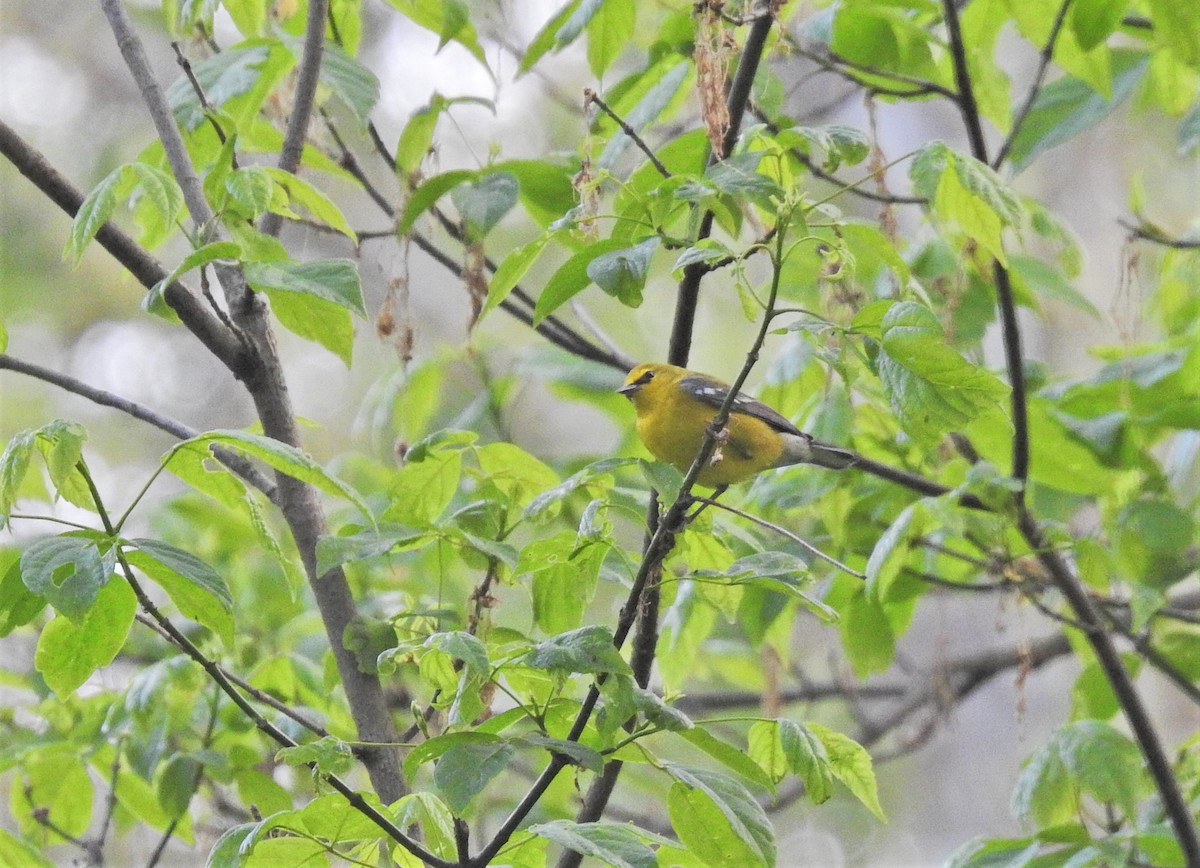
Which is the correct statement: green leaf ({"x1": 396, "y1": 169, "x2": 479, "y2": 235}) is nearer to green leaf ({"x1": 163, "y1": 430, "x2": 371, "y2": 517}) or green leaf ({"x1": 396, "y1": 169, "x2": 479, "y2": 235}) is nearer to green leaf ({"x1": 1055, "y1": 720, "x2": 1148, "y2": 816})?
green leaf ({"x1": 163, "y1": 430, "x2": 371, "y2": 517})

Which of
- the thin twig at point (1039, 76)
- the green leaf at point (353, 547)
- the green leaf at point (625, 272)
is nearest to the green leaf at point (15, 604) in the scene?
the green leaf at point (353, 547)

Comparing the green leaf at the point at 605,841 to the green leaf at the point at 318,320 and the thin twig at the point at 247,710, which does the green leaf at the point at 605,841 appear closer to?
the thin twig at the point at 247,710

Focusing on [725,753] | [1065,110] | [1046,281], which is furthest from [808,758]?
[1065,110]

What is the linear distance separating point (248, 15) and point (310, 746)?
1.72 metres

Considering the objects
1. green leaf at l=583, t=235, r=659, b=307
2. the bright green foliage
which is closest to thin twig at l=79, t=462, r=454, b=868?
the bright green foliage

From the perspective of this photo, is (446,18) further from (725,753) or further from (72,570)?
(725,753)

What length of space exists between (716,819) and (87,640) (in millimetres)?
936

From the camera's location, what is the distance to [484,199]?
2.31 metres

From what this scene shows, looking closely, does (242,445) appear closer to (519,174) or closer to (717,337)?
(519,174)

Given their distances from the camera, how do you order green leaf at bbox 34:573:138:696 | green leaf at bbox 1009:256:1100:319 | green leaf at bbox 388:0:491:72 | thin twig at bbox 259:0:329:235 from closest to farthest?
green leaf at bbox 34:573:138:696, thin twig at bbox 259:0:329:235, green leaf at bbox 388:0:491:72, green leaf at bbox 1009:256:1100:319

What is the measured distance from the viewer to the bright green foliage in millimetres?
1617

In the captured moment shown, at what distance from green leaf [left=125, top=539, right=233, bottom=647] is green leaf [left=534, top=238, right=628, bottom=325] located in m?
0.63

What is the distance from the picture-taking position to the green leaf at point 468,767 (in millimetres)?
1493

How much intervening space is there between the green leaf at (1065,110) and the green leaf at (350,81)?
1.77 m
